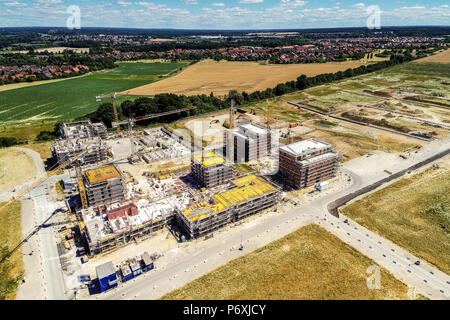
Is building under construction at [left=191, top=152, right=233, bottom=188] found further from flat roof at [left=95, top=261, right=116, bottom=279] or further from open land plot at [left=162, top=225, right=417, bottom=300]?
flat roof at [left=95, top=261, right=116, bottom=279]

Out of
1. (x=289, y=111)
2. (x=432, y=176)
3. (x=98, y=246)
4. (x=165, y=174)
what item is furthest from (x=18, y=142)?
(x=432, y=176)

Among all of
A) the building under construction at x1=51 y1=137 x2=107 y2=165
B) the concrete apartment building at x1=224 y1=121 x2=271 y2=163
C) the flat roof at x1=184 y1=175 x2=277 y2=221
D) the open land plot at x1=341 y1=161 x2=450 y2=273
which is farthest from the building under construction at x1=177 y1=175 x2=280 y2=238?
the building under construction at x1=51 y1=137 x2=107 y2=165

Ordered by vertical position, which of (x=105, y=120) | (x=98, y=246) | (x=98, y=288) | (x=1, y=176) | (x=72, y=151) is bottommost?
(x=98, y=288)

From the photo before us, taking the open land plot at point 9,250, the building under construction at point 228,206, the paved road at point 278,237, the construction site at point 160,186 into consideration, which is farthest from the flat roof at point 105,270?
the building under construction at point 228,206

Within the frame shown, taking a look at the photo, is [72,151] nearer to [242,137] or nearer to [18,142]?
[18,142]

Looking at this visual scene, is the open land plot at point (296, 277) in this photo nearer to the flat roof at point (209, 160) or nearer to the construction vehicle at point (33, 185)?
the flat roof at point (209, 160)

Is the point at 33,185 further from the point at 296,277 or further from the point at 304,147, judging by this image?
the point at 304,147
